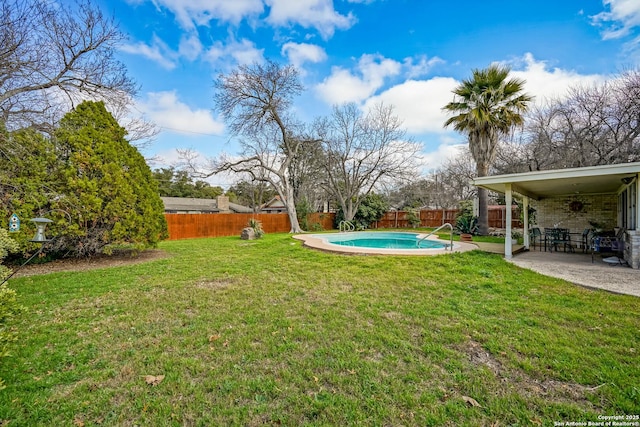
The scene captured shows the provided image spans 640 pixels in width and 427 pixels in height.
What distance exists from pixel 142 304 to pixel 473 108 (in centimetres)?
1491

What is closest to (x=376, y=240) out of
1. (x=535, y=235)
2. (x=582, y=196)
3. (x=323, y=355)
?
(x=535, y=235)

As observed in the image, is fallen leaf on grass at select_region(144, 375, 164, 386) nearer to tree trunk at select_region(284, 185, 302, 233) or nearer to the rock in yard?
the rock in yard

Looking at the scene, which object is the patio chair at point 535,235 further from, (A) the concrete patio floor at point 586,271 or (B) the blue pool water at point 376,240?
(B) the blue pool water at point 376,240

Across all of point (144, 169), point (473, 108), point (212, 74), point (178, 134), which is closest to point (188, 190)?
point (178, 134)

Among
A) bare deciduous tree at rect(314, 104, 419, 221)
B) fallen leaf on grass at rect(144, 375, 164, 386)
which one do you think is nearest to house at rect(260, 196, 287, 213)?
bare deciduous tree at rect(314, 104, 419, 221)

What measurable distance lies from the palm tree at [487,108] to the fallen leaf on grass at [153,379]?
47.8ft

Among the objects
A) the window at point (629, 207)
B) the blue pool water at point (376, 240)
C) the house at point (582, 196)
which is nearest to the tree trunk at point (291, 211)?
the blue pool water at point (376, 240)

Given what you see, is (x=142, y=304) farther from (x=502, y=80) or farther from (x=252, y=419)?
(x=502, y=80)

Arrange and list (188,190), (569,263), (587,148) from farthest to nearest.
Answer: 1. (188,190)
2. (587,148)
3. (569,263)

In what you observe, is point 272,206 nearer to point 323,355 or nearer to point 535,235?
point 535,235

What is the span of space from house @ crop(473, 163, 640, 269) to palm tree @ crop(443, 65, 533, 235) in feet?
9.59

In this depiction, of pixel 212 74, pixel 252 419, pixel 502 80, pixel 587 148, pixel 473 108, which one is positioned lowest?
pixel 252 419

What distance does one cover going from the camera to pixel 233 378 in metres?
2.55

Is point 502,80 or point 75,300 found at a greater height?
point 502,80
